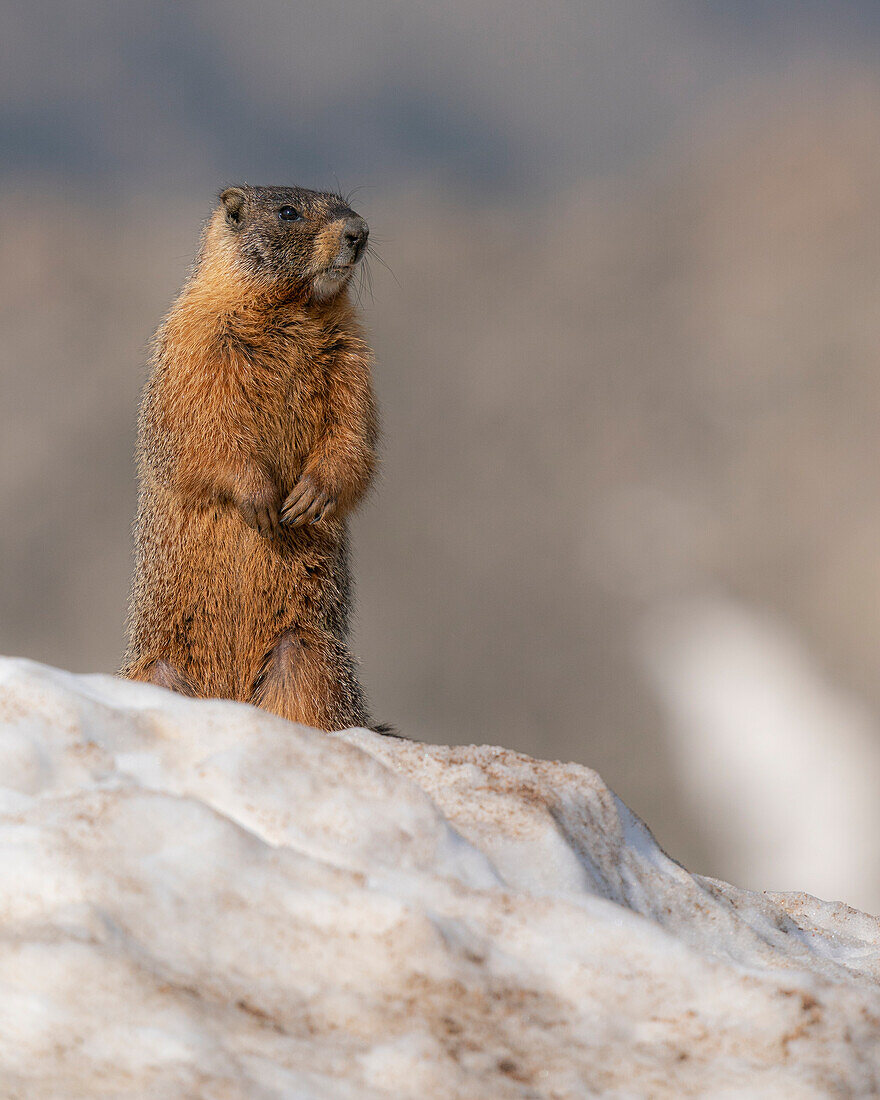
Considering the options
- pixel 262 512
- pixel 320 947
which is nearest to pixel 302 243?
pixel 262 512

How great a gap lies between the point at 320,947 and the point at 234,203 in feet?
12.5

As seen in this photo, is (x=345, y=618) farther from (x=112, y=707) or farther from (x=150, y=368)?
(x=112, y=707)

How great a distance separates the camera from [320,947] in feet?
5.74

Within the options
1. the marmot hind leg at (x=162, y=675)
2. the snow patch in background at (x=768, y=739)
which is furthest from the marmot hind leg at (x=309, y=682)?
the snow patch in background at (x=768, y=739)

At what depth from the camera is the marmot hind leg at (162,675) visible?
398 centimetres

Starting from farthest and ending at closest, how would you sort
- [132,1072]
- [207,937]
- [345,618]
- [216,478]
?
[345,618], [216,478], [207,937], [132,1072]

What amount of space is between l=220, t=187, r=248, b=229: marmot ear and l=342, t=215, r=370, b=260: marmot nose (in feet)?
2.02

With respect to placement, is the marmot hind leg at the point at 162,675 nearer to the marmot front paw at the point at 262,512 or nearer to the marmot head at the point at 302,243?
the marmot front paw at the point at 262,512

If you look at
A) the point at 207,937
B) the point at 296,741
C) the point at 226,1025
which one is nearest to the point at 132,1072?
the point at 226,1025

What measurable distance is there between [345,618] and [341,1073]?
2862 millimetres

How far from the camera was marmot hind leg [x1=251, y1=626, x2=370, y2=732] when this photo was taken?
3.92 meters

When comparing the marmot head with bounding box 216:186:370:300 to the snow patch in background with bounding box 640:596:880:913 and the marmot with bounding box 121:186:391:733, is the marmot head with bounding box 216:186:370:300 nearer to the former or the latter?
the marmot with bounding box 121:186:391:733

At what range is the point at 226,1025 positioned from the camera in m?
1.59

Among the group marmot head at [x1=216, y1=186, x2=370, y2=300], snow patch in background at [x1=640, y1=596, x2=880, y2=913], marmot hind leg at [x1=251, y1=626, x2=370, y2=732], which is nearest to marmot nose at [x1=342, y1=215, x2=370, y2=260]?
marmot head at [x1=216, y1=186, x2=370, y2=300]
